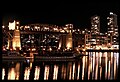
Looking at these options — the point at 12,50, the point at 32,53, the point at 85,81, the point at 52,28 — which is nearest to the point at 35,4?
the point at 85,81

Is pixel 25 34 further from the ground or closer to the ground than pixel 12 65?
further from the ground

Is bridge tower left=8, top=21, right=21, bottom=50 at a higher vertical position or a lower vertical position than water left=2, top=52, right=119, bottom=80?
higher

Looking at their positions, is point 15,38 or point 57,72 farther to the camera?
point 15,38

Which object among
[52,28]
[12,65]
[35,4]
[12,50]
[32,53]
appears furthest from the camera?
[52,28]

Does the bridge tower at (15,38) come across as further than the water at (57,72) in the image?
Yes

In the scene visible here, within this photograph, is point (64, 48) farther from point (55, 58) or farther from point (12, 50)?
point (12, 50)

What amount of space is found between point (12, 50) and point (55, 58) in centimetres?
313

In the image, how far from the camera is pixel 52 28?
53.3 ft

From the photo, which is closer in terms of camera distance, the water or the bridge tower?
the water

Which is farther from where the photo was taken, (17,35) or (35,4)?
(17,35)

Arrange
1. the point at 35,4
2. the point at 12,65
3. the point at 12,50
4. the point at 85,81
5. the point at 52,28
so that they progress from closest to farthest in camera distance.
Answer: the point at 85,81, the point at 35,4, the point at 12,65, the point at 12,50, the point at 52,28

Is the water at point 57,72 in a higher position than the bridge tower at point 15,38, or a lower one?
lower

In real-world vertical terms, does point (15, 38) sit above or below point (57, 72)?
above

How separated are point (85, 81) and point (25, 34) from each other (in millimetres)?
13926
